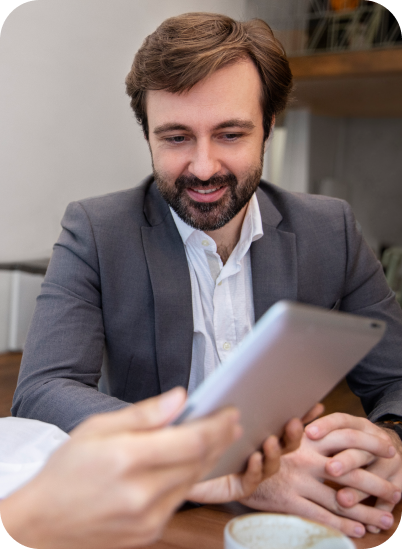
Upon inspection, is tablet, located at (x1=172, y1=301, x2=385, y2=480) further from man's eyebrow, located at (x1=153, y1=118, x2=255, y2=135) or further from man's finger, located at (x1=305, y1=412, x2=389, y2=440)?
man's eyebrow, located at (x1=153, y1=118, x2=255, y2=135)

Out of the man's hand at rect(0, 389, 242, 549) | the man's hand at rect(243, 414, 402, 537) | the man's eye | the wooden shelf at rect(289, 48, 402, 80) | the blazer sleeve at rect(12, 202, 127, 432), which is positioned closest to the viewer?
the man's hand at rect(0, 389, 242, 549)

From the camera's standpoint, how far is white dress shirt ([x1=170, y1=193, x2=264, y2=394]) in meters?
1.40

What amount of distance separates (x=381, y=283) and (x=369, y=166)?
9436 mm

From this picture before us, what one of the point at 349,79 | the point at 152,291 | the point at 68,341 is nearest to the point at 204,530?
the point at 68,341

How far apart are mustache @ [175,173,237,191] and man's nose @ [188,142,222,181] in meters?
0.02

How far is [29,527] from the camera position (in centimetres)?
45

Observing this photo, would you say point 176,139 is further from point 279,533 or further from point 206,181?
point 279,533

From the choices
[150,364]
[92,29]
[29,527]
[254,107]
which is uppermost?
[92,29]

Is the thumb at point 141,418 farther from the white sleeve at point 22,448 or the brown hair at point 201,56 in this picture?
the brown hair at point 201,56

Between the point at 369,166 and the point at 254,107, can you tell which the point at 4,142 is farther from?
the point at 369,166

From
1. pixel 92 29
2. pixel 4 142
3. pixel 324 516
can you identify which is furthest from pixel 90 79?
pixel 324 516

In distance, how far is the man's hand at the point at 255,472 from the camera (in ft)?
2.29

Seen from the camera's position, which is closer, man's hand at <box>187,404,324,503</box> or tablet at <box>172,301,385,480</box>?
tablet at <box>172,301,385,480</box>

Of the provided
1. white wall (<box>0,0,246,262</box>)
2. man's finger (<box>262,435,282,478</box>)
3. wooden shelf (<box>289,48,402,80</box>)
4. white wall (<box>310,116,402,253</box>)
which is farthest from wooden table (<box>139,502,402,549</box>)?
white wall (<box>310,116,402,253</box>)
